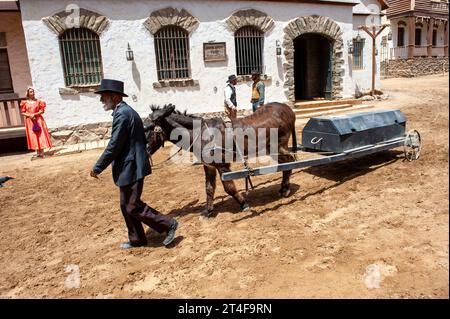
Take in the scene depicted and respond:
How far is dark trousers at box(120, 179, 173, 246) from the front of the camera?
4.02 meters

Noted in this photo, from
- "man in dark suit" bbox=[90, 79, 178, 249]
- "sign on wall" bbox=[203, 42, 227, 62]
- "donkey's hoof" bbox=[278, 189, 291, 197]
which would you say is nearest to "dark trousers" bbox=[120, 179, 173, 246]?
"man in dark suit" bbox=[90, 79, 178, 249]

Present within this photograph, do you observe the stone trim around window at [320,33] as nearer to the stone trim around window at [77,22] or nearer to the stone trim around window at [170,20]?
the stone trim around window at [170,20]

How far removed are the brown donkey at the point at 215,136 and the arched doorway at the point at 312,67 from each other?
10.7 metres

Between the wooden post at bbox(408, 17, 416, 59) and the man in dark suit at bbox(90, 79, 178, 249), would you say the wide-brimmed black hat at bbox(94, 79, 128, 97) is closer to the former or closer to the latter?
the man in dark suit at bbox(90, 79, 178, 249)

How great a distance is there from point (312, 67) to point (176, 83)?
7.35 meters

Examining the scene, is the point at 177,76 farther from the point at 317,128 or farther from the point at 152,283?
the point at 152,283

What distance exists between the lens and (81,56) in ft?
34.7

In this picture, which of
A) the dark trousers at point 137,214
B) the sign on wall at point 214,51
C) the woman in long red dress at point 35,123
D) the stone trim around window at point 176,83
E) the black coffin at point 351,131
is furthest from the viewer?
the sign on wall at point 214,51

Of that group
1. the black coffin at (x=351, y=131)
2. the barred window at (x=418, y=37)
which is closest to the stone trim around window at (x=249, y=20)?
the black coffin at (x=351, y=131)

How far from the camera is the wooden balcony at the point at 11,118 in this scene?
10641 mm

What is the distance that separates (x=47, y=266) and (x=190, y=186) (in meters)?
2.95

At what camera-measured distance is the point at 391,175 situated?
19.3 feet
